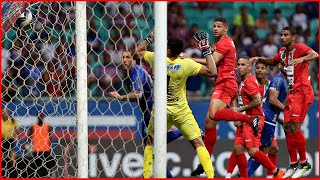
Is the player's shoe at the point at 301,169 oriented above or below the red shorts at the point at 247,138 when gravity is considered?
below

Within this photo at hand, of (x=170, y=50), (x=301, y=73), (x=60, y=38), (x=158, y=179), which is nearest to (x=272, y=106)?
(x=301, y=73)

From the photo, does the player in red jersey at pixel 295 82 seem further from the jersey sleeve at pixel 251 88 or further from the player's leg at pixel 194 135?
the player's leg at pixel 194 135

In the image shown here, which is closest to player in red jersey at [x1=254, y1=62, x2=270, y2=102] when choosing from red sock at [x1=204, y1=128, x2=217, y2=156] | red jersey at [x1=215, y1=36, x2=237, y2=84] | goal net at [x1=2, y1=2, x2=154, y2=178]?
red jersey at [x1=215, y1=36, x2=237, y2=84]

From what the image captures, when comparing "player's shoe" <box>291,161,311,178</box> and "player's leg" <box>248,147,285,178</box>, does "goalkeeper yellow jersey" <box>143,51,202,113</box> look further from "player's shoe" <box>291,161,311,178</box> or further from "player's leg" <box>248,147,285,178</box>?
"player's shoe" <box>291,161,311,178</box>

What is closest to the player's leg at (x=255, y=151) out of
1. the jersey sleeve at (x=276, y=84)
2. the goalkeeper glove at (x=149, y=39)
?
A: the jersey sleeve at (x=276, y=84)

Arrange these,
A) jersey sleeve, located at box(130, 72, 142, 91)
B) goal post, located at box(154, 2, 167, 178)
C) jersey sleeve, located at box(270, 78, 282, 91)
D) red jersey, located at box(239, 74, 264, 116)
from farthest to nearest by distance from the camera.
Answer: jersey sleeve, located at box(270, 78, 282, 91), red jersey, located at box(239, 74, 264, 116), jersey sleeve, located at box(130, 72, 142, 91), goal post, located at box(154, 2, 167, 178)

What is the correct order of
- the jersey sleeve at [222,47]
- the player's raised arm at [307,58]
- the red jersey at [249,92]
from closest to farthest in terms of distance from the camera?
1. the jersey sleeve at [222,47]
2. the player's raised arm at [307,58]
3. the red jersey at [249,92]

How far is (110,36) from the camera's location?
8.91 m

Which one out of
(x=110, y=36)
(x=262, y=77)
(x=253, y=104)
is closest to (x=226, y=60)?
(x=253, y=104)

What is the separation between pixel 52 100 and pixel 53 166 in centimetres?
73

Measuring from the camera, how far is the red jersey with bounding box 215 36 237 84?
9.27 meters

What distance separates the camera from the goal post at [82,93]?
7.14 meters

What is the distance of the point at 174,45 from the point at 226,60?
1.05m

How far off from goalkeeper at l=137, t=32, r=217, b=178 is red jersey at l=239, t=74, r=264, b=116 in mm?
1356
